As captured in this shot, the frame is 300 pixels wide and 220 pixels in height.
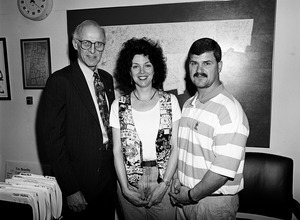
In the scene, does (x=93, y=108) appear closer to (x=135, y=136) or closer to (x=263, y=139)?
(x=135, y=136)

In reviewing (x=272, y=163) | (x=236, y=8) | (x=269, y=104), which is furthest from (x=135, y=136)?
(x=236, y=8)

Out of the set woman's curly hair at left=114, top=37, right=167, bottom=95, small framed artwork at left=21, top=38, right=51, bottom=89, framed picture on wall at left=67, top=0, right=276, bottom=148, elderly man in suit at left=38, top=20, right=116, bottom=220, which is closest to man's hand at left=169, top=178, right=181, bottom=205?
elderly man in suit at left=38, top=20, right=116, bottom=220

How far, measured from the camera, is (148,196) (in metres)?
1.69

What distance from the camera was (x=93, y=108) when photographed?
68.2 inches

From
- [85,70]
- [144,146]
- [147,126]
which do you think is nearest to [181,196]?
[144,146]

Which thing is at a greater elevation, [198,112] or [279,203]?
[198,112]

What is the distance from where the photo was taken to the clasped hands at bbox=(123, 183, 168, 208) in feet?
5.42

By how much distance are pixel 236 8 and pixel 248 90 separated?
790mm

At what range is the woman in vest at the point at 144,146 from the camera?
167 centimetres

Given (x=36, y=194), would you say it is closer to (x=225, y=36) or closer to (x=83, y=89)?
(x=83, y=89)

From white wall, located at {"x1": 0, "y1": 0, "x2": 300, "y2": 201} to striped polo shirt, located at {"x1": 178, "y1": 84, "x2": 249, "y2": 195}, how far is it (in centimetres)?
97

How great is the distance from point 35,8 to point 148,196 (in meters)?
2.30

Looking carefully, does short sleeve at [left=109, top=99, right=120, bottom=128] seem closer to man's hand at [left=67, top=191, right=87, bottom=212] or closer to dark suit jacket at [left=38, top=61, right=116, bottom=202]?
dark suit jacket at [left=38, top=61, right=116, bottom=202]

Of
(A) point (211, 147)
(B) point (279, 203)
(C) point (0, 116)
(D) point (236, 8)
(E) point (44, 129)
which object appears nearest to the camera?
(A) point (211, 147)
